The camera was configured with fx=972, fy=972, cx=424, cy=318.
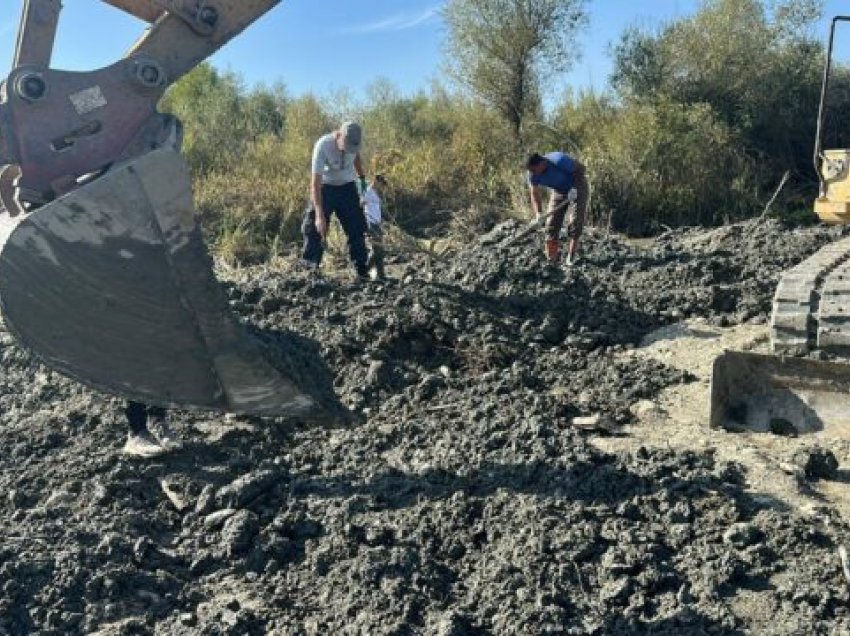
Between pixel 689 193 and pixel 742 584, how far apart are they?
1170cm

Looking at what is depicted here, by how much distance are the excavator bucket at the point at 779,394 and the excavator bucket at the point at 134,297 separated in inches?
101

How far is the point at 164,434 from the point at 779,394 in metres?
3.37

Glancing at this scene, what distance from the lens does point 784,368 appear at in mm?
5250

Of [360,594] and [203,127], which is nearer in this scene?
[360,594]

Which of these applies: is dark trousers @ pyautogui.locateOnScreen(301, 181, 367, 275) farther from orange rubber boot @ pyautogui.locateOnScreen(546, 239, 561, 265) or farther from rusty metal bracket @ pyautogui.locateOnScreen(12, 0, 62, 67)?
rusty metal bracket @ pyautogui.locateOnScreen(12, 0, 62, 67)

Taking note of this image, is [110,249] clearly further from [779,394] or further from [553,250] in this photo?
[553,250]

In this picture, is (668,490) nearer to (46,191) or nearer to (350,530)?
(350,530)

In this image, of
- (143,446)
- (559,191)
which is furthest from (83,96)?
(559,191)

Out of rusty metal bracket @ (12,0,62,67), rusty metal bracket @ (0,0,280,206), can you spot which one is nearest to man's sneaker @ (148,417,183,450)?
rusty metal bracket @ (0,0,280,206)

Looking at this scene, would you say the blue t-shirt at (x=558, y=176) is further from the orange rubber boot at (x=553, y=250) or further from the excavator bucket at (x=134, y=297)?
the excavator bucket at (x=134, y=297)

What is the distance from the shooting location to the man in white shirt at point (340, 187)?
8125mm

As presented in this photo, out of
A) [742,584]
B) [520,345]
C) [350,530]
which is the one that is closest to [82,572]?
[350,530]

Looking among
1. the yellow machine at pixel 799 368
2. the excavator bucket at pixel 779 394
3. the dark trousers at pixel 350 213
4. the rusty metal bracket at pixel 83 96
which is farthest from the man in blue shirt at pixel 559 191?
the rusty metal bracket at pixel 83 96

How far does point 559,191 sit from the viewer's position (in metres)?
9.19
